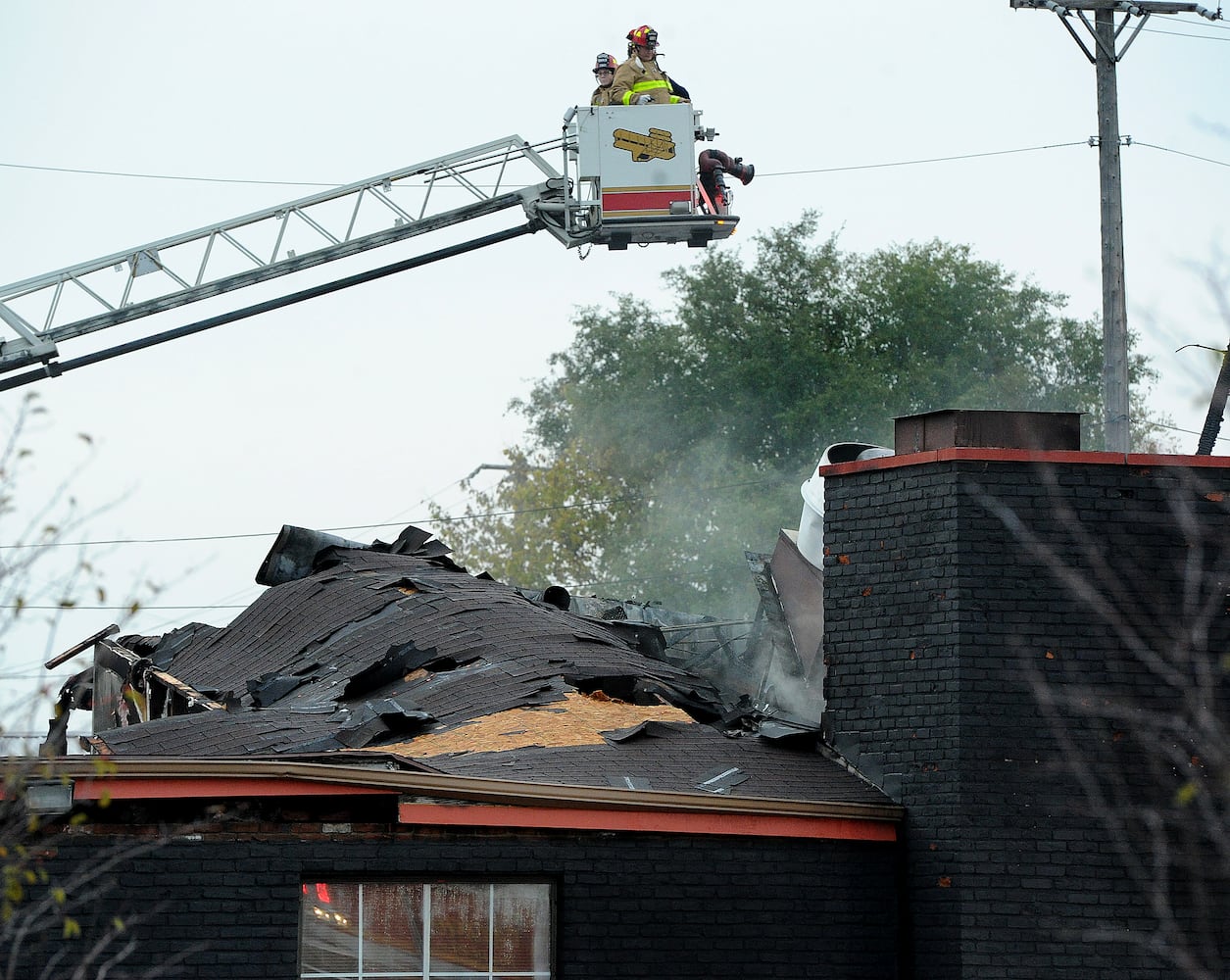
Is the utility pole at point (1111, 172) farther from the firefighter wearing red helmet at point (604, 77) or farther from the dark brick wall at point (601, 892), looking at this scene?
the dark brick wall at point (601, 892)

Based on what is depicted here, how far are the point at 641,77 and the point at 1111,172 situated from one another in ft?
17.8

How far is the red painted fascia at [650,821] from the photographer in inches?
364

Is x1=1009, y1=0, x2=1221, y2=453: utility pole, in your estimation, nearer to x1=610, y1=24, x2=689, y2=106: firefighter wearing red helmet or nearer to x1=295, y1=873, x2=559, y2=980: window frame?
x1=610, y1=24, x2=689, y2=106: firefighter wearing red helmet

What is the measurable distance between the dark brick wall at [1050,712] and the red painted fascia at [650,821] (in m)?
0.48

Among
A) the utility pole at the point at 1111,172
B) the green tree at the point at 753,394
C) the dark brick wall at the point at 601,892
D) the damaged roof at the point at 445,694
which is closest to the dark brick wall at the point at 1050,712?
the dark brick wall at the point at 601,892

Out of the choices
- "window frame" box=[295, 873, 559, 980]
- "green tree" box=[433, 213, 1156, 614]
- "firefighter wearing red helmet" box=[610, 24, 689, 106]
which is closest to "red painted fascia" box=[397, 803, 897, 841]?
"window frame" box=[295, 873, 559, 980]

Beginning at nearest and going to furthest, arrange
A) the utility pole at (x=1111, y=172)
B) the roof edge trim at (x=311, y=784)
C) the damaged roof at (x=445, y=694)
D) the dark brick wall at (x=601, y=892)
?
the roof edge trim at (x=311, y=784) < the dark brick wall at (x=601, y=892) < the damaged roof at (x=445, y=694) < the utility pole at (x=1111, y=172)

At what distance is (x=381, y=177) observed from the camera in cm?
1891

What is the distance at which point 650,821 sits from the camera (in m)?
9.73

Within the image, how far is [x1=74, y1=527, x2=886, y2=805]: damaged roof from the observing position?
1052 cm

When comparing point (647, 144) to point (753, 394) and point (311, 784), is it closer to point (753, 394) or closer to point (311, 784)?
point (311, 784)

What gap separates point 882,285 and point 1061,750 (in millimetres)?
33830

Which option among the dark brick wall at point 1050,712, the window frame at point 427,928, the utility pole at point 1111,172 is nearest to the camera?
the window frame at point 427,928

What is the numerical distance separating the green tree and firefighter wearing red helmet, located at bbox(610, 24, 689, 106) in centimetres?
2150
